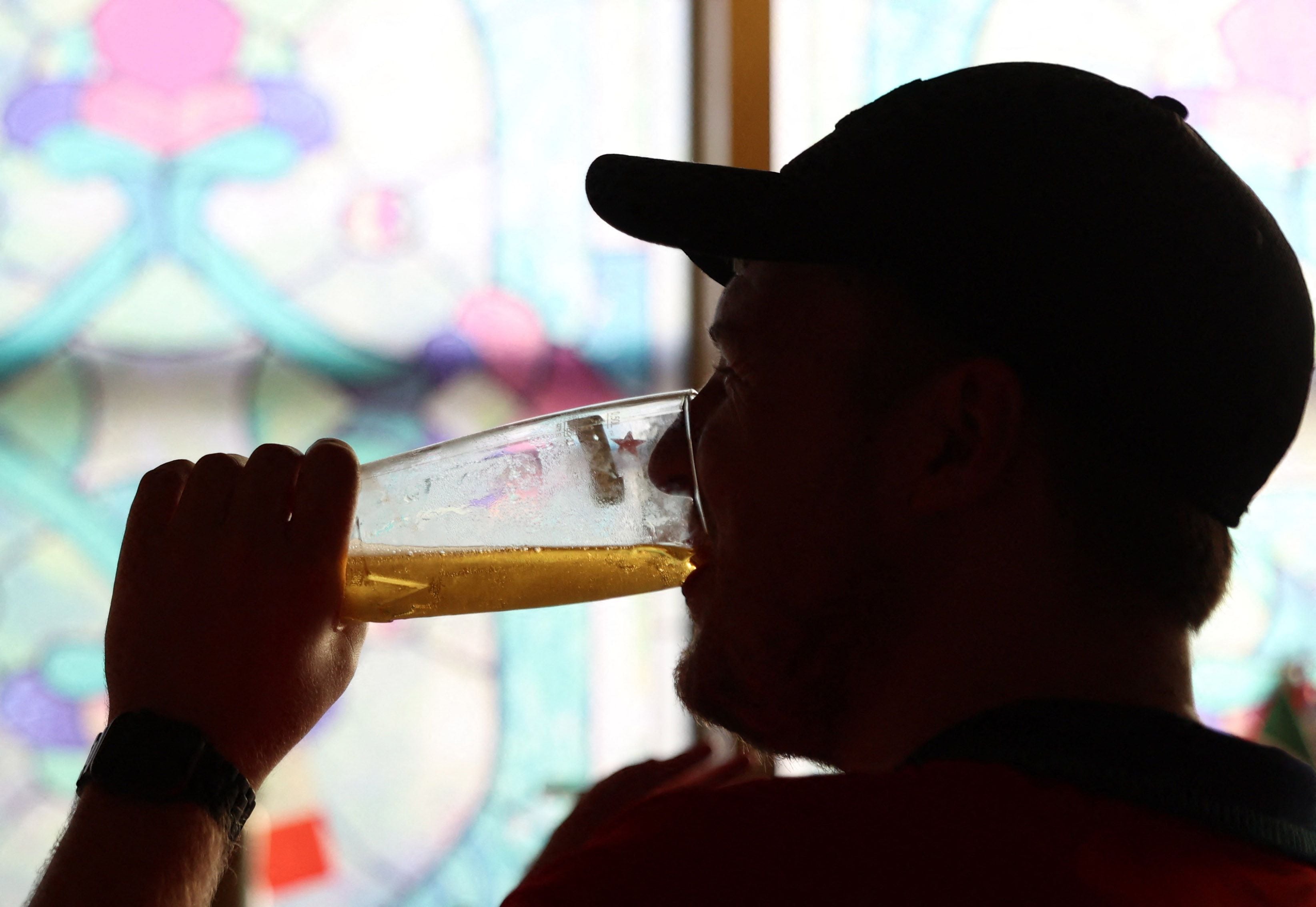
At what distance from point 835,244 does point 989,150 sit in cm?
10

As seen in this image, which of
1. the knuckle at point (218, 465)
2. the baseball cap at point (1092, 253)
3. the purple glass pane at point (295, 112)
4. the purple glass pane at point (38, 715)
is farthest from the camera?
the purple glass pane at point (295, 112)

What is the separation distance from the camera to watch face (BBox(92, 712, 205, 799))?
65cm

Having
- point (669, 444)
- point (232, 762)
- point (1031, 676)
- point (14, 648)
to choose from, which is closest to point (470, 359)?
point (14, 648)

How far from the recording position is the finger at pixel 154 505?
0.73 metres

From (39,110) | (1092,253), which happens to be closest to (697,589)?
(1092,253)

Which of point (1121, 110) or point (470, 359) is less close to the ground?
point (1121, 110)

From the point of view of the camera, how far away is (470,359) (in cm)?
191

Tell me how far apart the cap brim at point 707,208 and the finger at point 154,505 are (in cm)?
33

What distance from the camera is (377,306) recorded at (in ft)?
6.14

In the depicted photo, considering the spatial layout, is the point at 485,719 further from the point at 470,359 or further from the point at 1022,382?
the point at 1022,382

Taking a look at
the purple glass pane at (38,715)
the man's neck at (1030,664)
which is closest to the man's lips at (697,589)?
the man's neck at (1030,664)

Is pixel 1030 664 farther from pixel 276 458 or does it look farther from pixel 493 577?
pixel 276 458

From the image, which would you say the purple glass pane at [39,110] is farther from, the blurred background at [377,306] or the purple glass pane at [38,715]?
the purple glass pane at [38,715]

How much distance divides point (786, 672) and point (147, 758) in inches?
14.9
